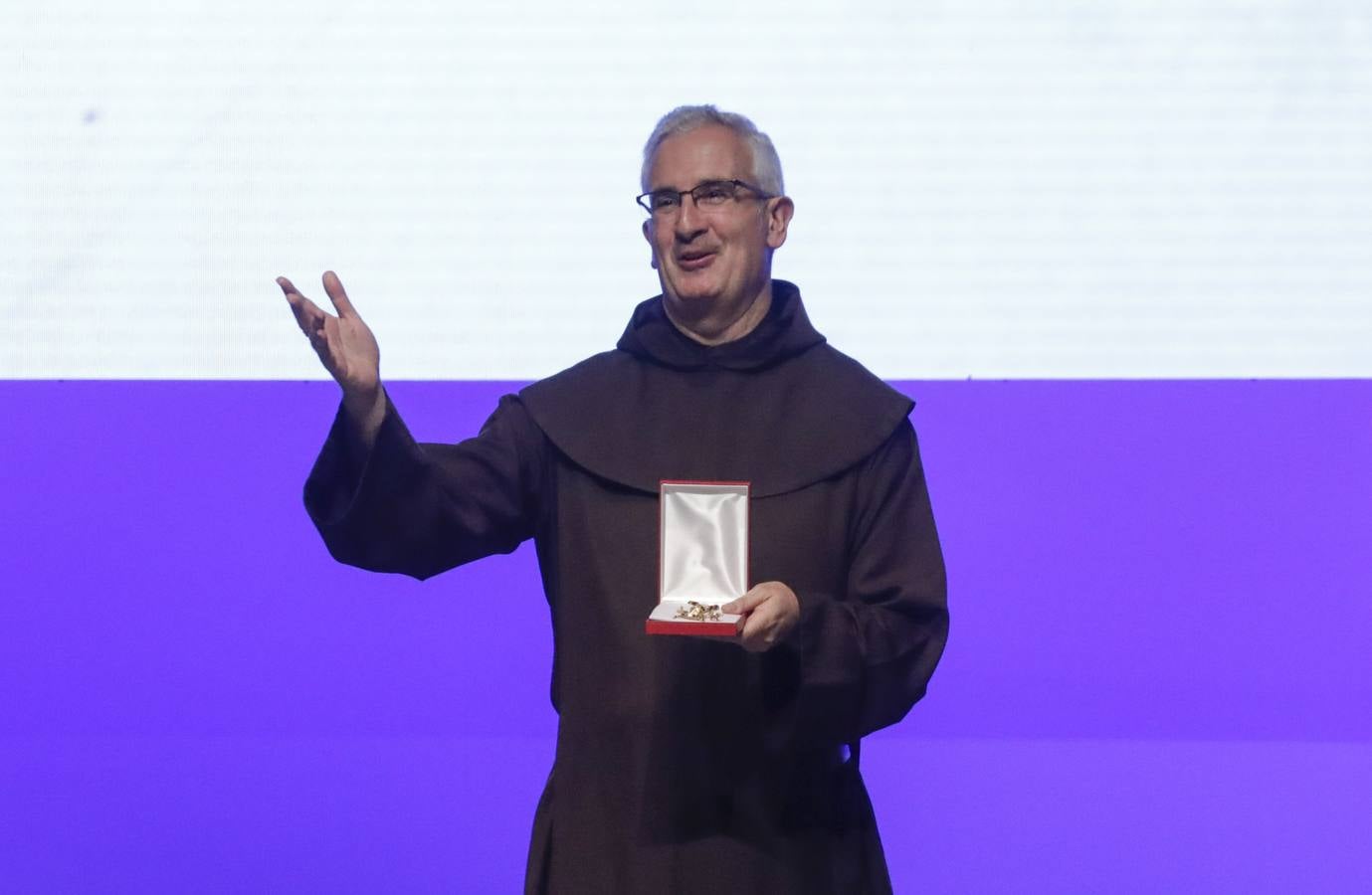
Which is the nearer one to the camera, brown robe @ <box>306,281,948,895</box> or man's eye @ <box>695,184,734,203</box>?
brown robe @ <box>306,281,948,895</box>

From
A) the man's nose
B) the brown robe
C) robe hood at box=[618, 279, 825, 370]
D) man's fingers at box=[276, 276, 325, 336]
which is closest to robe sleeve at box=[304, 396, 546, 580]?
the brown robe

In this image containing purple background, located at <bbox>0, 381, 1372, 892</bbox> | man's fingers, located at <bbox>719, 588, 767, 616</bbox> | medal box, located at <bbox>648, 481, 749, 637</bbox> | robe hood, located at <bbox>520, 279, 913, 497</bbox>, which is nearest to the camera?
man's fingers, located at <bbox>719, 588, 767, 616</bbox>

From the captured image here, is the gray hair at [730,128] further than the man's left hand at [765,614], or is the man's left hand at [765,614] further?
the gray hair at [730,128]

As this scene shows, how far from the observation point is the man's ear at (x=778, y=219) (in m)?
1.95

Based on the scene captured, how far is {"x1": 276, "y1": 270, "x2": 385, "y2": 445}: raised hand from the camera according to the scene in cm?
163

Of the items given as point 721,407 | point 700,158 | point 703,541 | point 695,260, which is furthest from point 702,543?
point 700,158

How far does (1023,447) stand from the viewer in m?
3.19

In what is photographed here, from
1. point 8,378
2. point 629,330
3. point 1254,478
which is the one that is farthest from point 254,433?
point 1254,478

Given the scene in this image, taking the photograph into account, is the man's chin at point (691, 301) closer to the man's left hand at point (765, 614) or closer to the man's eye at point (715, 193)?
the man's eye at point (715, 193)

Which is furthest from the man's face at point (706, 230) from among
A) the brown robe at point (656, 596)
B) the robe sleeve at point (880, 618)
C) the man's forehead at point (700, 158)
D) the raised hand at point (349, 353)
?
the raised hand at point (349, 353)

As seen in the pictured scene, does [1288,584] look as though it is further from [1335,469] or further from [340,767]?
[340,767]

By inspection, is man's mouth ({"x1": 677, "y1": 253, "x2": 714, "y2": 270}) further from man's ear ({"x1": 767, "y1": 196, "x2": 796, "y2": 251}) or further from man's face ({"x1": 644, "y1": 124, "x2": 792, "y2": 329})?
man's ear ({"x1": 767, "y1": 196, "x2": 796, "y2": 251})

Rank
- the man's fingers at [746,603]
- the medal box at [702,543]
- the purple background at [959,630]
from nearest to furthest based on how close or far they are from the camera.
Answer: the man's fingers at [746,603] < the medal box at [702,543] < the purple background at [959,630]

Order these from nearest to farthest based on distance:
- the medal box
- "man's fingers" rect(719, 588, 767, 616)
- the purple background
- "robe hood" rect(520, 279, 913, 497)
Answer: "man's fingers" rect(719, 588, 767, 616) → the medal box → "robe hood" rect(520, 279, 913, 497) → the purple background
